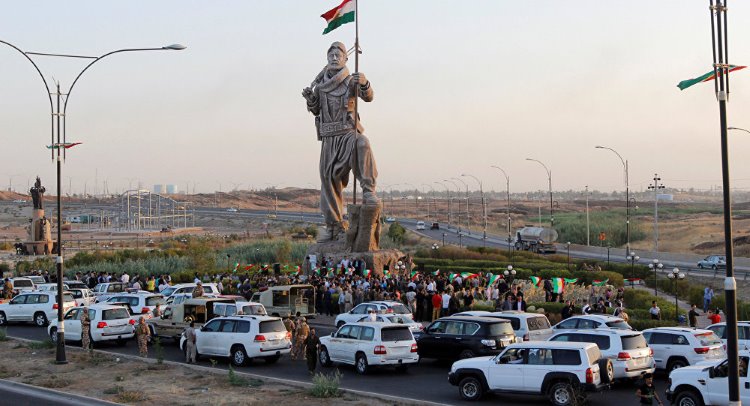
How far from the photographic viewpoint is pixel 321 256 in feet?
149

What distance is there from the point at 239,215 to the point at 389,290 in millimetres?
152211

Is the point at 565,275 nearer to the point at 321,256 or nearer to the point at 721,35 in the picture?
the point at 321,256

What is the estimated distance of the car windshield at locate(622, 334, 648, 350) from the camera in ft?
62.6

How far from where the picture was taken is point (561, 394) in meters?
17.0

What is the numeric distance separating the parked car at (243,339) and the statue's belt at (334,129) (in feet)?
75.3

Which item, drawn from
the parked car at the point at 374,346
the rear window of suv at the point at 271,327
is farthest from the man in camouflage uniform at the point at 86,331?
the parked car at the point at 374,346

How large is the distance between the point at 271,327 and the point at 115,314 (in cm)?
724

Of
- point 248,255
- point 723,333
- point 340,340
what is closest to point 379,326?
point 340,340

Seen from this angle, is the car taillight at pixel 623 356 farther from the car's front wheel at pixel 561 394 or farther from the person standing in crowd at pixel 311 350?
the person standing in crowd at pixel 311 350

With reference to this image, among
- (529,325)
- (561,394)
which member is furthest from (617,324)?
(561,394)

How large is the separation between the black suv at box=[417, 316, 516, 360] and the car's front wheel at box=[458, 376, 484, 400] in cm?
320

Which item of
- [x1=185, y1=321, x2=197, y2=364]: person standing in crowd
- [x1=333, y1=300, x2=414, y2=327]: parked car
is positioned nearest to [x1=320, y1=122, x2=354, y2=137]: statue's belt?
[x1=333, y1=300, x2=414, y2=327]: parked car

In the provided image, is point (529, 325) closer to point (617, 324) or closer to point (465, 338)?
point (465, 338)

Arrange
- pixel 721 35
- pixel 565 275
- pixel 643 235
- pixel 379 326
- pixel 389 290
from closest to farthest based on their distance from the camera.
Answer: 1. pixel 721 35
2. pixel 379 326
3. pixel 389 290
4. pixel 565 275
5. pixel 643 235
